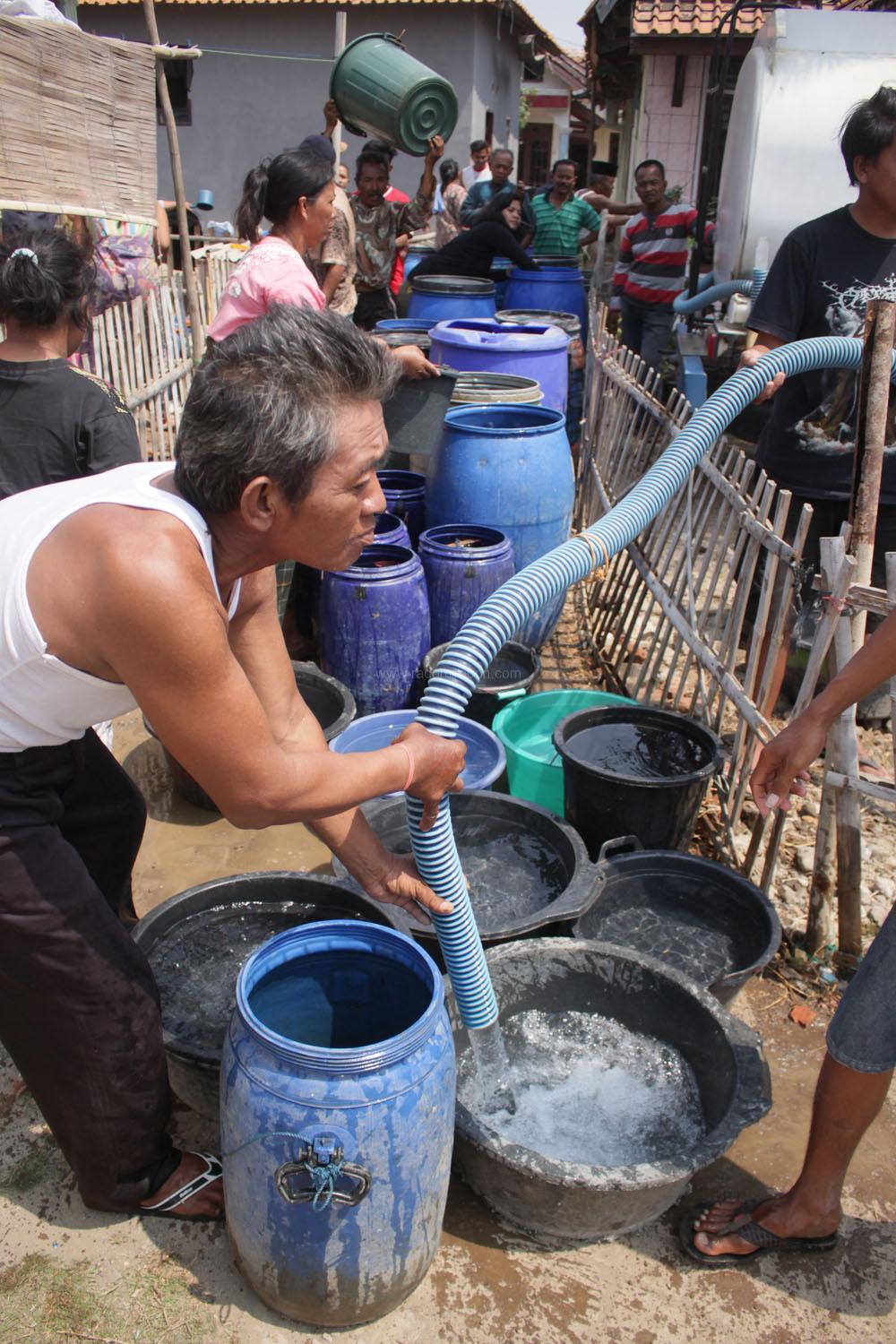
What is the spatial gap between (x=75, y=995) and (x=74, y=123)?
8.88 ft

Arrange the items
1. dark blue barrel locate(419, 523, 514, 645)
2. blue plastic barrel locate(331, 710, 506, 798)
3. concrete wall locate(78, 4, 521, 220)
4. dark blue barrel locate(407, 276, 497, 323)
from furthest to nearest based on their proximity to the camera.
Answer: concrete wall locate(78, 4, 521, 220) < dark blue barrel locate(407, 276, 497, 323) < dark blue barrel locate(419, 523, 514, 645) < blue plastic barrel locate(331, 710, 506, 798)

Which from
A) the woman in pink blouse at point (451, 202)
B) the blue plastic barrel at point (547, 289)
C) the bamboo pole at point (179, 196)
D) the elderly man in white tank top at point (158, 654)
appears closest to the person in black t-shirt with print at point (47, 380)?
the elderly man in white tank top at point (158, 654)

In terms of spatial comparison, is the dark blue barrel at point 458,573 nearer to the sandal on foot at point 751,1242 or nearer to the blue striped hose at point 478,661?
the blue striped hose at point 478,661

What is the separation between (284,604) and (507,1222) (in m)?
2.93

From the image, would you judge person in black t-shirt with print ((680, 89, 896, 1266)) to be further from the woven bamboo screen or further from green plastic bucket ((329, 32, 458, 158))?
green plastic bucket ((329, 32, 458, 158))

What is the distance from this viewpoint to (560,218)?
10523 millimetres

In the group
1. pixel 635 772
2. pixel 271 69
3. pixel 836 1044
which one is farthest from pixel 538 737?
pixel 271 69

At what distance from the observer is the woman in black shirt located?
8266 mm

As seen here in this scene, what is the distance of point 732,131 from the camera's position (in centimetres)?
648

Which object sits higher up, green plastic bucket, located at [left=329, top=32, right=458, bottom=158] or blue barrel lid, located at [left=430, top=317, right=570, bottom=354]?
green plastic bucket, located at [left=329, top=32, right=458, bottom=158]

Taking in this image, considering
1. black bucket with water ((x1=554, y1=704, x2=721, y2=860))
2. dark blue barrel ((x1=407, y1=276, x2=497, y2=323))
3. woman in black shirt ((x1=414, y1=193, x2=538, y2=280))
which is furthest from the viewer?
woman in black shirt ((x1=414, y1=193, x2=538, y2=280))

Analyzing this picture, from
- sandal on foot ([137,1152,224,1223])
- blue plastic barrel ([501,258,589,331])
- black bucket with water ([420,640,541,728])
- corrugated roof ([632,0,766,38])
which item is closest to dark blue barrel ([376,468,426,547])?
black bucket with water ([420,640,541,728])

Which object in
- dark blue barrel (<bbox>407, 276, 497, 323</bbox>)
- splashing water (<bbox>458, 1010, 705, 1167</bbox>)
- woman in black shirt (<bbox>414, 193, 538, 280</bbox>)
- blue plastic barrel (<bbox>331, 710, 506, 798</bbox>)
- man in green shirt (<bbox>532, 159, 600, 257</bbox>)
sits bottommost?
splashing water (<bbox>458, 1010, 705, 1167</bbox>)

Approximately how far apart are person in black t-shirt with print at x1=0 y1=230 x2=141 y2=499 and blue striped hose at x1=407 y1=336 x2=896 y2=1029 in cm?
145
